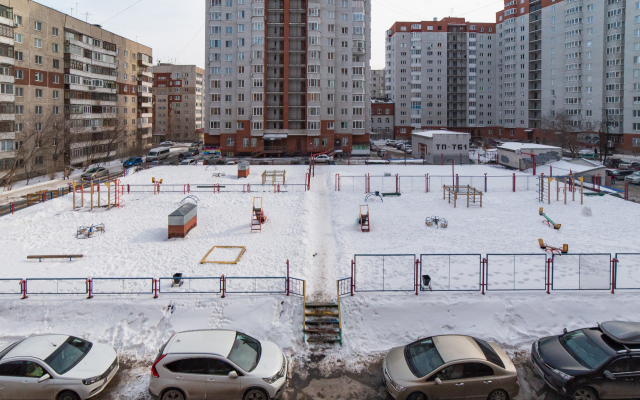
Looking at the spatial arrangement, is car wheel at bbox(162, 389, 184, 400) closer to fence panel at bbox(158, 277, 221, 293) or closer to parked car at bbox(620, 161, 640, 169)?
fence panel at bbox(158, 277, 221, 293)

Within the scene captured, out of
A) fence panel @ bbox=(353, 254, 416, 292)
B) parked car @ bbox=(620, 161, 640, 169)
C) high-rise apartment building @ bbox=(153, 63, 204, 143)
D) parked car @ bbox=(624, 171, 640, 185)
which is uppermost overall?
high-rise apartment building @ bbox=(153, 63, 204, 143)

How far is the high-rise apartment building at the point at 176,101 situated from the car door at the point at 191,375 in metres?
116

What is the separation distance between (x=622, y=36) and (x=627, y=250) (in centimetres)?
7164

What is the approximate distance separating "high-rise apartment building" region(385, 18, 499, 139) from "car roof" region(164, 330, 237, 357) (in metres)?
102

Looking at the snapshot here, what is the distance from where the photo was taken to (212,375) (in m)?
10.6

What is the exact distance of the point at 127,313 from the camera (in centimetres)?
1471

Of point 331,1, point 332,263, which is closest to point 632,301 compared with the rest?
point 332,263

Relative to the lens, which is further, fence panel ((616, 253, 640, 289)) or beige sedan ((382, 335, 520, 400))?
fence panel ((616, 253, 640, 289))

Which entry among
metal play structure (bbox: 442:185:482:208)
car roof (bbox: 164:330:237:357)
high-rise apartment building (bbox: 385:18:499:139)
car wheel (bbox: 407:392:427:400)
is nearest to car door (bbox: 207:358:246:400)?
car roof (bbox: 164:330:237:357)

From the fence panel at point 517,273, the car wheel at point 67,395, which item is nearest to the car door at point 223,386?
the car wheel at point 67,395

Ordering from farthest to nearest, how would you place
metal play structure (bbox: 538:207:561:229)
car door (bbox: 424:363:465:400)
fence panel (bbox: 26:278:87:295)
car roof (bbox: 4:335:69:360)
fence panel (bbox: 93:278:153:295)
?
metal play structure (bbox: 538:207:561:229) → fence panel (bbox: 26:278:87:295) → fence panel (bbox: 93:278:153:295) → car roof (bbox: 4:335:69:360) → car door (bbox: 424:363:465:400)

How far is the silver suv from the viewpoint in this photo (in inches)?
414

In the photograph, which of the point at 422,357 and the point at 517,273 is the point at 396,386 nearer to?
the point at 422,357

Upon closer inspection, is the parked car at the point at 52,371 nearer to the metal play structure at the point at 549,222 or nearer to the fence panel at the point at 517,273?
the fence panel at the point at 517,273
